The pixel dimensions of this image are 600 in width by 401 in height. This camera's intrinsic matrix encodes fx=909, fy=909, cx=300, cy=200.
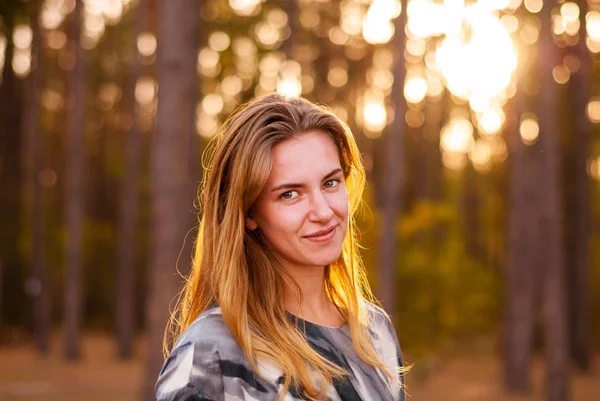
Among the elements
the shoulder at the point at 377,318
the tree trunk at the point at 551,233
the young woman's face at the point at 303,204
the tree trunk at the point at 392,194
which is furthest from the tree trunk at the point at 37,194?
the young woman's face at the point at 303,204

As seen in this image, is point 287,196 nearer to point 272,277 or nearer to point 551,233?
point 272,277

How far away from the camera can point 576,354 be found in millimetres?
Answer: 25234

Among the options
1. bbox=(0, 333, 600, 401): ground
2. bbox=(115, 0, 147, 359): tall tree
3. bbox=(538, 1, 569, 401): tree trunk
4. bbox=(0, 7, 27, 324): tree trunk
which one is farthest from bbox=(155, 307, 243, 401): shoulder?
bbox=(0, 7, 27, 324): tree trunk

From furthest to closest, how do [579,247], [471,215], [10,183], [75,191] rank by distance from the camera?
1. [471,215]
2. [10,183]
3. [579,247]
4. [75,191]

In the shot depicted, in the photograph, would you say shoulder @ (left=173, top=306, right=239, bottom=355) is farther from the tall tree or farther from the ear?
the tall tree

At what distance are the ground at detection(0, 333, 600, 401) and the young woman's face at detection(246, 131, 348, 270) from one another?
1579cm

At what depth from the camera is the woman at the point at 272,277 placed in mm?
2301

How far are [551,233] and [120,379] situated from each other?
10859 millimetres

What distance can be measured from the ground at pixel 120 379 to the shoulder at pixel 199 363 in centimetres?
1609

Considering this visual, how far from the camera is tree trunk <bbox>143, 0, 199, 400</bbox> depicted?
42.6 ft

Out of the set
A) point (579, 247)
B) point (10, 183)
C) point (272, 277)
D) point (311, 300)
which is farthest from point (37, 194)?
point (272, 277)

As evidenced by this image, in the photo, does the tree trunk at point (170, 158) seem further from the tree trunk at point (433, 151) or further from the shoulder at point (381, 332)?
the tree trunk at point (433, 151)

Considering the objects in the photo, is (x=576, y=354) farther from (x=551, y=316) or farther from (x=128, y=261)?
(x=128, y=261)

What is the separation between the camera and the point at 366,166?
16484 millimetres
